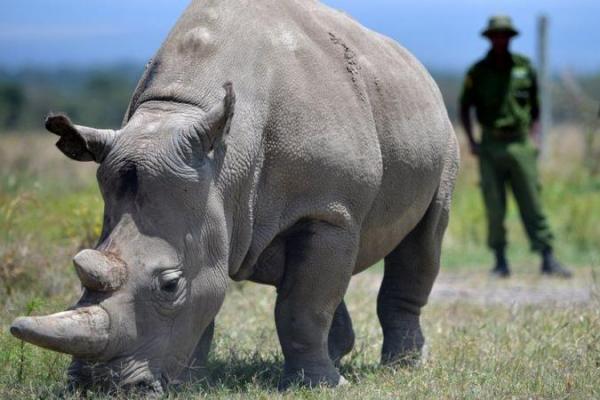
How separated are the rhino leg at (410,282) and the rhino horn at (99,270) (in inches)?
103

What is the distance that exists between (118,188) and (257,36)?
117 centimetres

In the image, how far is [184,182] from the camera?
228 inches

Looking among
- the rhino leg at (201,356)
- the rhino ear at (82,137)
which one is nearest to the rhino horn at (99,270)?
the rhino ear at (82,137)

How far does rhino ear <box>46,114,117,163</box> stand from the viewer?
5812 mm

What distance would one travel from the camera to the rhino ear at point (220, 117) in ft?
18.9

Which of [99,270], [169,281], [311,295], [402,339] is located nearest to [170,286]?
[169,281]

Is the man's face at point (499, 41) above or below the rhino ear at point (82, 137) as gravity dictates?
above

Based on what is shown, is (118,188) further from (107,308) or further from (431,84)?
(431,84)

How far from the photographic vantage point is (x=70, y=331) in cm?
537

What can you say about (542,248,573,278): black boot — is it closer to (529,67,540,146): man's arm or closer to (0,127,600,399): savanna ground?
(0,127,600,399): savanna ground

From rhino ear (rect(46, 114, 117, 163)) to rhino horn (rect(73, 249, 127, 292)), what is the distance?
0.56 meters

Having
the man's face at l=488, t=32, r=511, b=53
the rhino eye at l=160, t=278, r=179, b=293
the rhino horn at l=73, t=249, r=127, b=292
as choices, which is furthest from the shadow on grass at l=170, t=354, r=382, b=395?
the man's face at l=488, t=32, r=511, b=53

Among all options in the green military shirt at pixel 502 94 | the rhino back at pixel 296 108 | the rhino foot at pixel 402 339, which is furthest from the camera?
the green military shirt at pixel 502 94

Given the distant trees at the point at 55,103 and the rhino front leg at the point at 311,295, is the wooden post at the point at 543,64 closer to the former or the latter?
the distant trees at the point at 55,103
